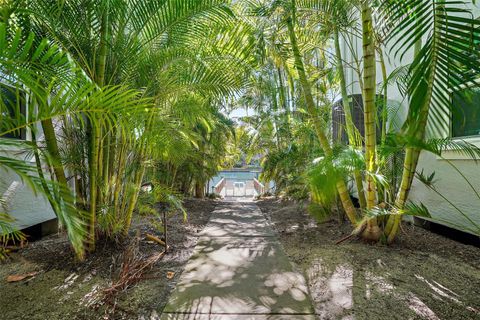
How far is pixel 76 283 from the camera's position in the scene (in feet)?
8.14

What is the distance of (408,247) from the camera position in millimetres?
3373

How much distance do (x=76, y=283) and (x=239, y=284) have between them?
148 centimetres

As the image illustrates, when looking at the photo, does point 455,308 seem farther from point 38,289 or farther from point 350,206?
point 38,289

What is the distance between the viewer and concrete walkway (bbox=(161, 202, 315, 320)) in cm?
210

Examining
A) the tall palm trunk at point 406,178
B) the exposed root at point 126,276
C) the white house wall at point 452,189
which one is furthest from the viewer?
the white house wall at point 452,189

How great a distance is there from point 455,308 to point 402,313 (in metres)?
0.43

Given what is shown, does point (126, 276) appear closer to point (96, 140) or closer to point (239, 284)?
point (239, 284)

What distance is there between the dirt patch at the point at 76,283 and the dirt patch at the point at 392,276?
4.54ft

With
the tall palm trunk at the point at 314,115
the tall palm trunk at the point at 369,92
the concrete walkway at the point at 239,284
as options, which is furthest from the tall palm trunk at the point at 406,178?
the concrete walkway at the point at 239,284

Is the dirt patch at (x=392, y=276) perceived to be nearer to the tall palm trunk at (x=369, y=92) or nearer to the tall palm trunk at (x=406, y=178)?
the tall palm trunk at (x=406, y=178)

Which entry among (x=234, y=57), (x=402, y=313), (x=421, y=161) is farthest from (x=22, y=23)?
(x=421, y=161)

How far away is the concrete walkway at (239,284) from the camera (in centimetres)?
210

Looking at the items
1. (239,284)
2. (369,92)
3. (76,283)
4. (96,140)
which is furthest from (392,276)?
(96,140)

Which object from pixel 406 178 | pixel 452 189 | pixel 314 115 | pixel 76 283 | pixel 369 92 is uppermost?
pixel 369 92
